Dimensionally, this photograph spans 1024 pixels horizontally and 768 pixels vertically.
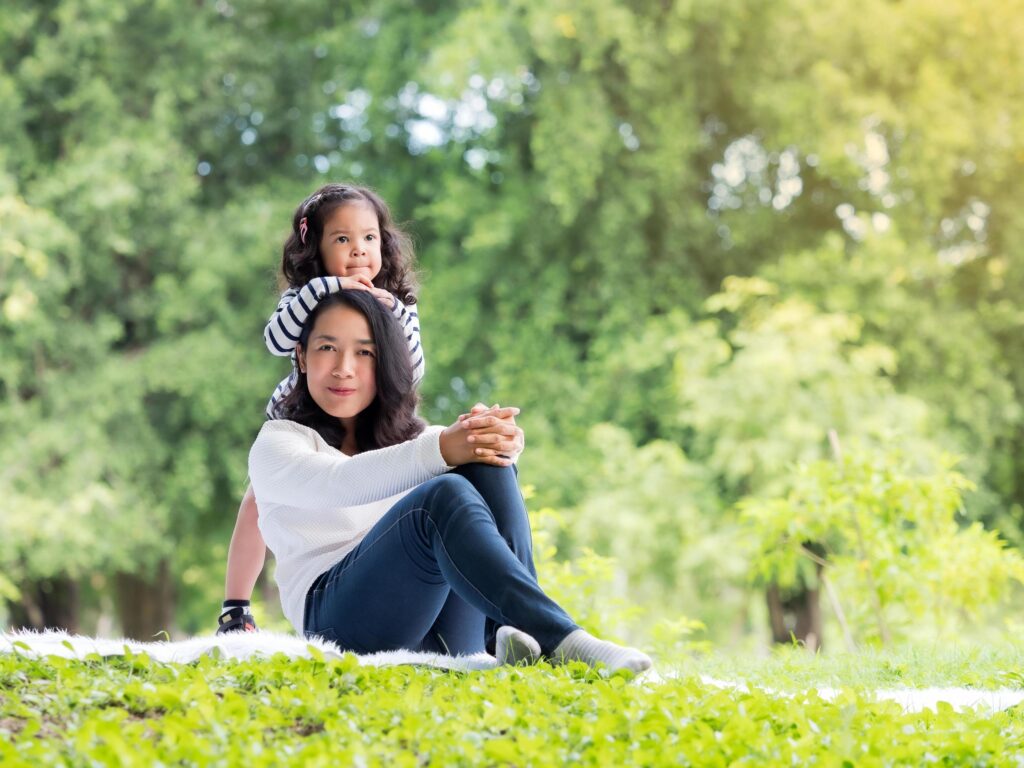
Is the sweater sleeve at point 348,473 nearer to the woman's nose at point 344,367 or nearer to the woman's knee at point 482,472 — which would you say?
the woman's knee at point 482,472

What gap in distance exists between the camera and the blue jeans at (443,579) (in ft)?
8.27

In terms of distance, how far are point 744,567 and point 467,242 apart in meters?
3.22

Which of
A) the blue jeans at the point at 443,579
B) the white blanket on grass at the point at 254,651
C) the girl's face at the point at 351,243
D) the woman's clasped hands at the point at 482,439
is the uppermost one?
the girl's face at the point at 351,243

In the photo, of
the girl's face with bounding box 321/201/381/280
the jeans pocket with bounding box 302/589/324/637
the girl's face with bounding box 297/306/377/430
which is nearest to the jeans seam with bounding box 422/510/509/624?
the jeans pocket with bounding box 302/589/324/637

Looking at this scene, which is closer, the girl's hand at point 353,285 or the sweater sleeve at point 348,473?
the sweater sleeve at point 348,473

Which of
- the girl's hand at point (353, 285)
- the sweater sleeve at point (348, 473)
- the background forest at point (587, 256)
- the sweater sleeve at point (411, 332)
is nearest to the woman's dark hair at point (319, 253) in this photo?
the sweater sleeve at point (411, 332)

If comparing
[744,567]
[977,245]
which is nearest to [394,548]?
[744,567]

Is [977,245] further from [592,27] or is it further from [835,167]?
[592,27]

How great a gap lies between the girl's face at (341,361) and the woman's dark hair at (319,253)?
0.52 metres

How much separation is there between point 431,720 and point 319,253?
1.85 meters

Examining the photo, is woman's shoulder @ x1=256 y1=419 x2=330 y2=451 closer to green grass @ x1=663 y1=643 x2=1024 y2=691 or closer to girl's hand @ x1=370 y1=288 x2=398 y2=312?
girl's hand @ x1=370 y1=288 x2=398 y2=312

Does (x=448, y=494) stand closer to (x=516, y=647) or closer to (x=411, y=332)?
(x=516, y=647)

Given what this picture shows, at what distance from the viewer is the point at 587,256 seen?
9461mm

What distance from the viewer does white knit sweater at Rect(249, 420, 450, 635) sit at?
8.98 feet
